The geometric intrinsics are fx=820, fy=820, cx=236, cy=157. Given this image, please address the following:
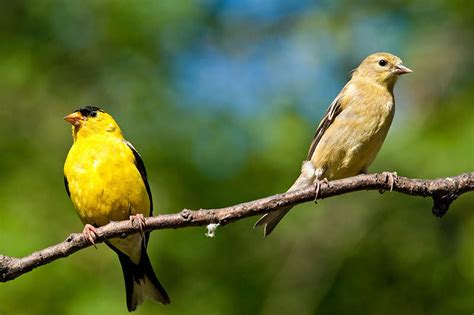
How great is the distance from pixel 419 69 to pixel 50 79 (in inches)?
149

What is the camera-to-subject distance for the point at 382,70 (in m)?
5.89

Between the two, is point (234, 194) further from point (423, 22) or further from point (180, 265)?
point (423, 22)

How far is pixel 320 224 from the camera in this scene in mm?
7445

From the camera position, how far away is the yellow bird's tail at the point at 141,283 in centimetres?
534

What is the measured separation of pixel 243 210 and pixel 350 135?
197 cm

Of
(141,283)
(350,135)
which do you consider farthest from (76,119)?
(350,135)

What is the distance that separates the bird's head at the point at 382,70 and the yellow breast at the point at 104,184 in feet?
6.03

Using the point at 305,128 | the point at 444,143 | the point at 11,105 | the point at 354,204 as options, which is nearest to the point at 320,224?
the point at 354,204

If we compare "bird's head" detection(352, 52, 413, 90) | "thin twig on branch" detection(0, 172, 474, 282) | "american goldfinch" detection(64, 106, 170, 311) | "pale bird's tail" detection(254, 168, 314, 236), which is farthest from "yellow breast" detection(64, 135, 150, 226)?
"bird's head" detection(352, 52, 413, 90)

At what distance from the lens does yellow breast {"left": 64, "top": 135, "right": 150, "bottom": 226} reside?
5.09 m

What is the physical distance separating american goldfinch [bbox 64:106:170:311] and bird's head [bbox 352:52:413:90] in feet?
5.85

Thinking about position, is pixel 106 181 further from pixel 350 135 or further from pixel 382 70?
pixel 382 70

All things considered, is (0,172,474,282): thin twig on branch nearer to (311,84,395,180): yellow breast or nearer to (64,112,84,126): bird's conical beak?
(311,84,395,180): yellow breast

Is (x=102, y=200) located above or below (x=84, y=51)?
below
